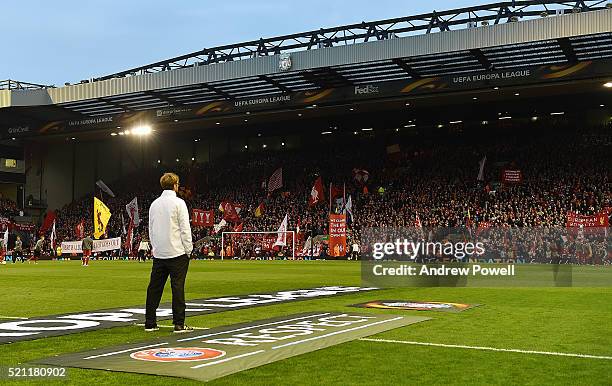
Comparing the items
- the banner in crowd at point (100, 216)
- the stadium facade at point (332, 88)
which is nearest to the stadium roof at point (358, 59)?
the stadium facade at point (332, 88)

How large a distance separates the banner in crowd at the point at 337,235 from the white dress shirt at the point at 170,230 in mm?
33933

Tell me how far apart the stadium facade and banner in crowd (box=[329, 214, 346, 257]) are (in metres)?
9.39

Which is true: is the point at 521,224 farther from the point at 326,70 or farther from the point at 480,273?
the point at 480,273

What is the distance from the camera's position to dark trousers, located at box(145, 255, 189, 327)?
353 inches

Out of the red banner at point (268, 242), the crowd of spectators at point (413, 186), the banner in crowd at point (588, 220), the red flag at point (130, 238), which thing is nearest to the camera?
the banner in crowd at point (588, 220)

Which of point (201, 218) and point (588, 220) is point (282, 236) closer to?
point (201, 218)

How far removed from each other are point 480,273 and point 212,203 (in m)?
42.9

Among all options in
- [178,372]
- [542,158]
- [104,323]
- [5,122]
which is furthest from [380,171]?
[178,372]

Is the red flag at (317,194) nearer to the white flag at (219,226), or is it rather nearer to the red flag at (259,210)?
the red flag at (259,210)

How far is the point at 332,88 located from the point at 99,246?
2102 centimetres

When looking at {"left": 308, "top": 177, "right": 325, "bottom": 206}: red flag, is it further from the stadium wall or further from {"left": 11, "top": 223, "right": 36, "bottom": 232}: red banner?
{"left": 11, "top": 223, "right": 36, "bottom": 232}: red banner

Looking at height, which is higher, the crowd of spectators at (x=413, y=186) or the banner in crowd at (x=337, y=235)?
the crowd of spectators at (x=413, y=186)

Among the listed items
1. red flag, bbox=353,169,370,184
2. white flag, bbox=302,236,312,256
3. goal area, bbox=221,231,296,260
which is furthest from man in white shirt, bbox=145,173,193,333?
red flag, bbox=353,169,370,184

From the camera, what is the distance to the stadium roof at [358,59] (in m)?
38.9
